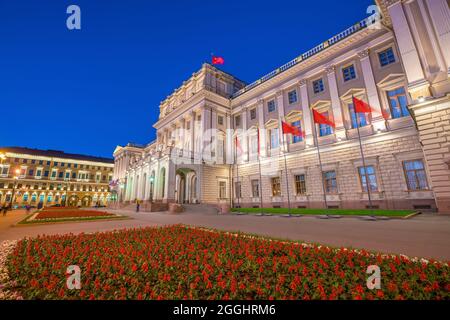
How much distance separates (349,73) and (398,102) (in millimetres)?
6104

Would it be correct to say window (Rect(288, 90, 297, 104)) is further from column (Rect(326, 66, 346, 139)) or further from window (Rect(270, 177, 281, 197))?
window (Rect(270, 177, 281, 197))

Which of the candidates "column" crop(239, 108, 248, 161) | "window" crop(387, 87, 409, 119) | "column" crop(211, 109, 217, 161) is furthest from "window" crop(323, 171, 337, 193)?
"column" crop(211, 109, 217, 161)

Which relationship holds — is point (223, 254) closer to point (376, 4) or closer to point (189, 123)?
point (376, 4)

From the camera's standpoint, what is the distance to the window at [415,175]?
1597 cm

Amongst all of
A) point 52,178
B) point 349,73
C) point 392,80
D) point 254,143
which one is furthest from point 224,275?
point 52,178

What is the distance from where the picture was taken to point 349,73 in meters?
21.9

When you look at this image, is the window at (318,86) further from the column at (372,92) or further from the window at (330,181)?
the window at (330,181)

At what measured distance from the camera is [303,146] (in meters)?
24.1

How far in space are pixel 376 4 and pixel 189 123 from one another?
29.3 m

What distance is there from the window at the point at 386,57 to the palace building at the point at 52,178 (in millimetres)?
80224

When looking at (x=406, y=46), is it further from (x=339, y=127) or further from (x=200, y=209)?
(x=200, y=209)

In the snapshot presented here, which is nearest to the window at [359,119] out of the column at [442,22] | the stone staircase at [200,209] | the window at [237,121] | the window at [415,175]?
the window at [415,175]

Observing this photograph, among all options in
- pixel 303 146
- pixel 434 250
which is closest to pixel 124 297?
pixel 434 250

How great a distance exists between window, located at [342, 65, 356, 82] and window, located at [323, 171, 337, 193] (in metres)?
10.6
